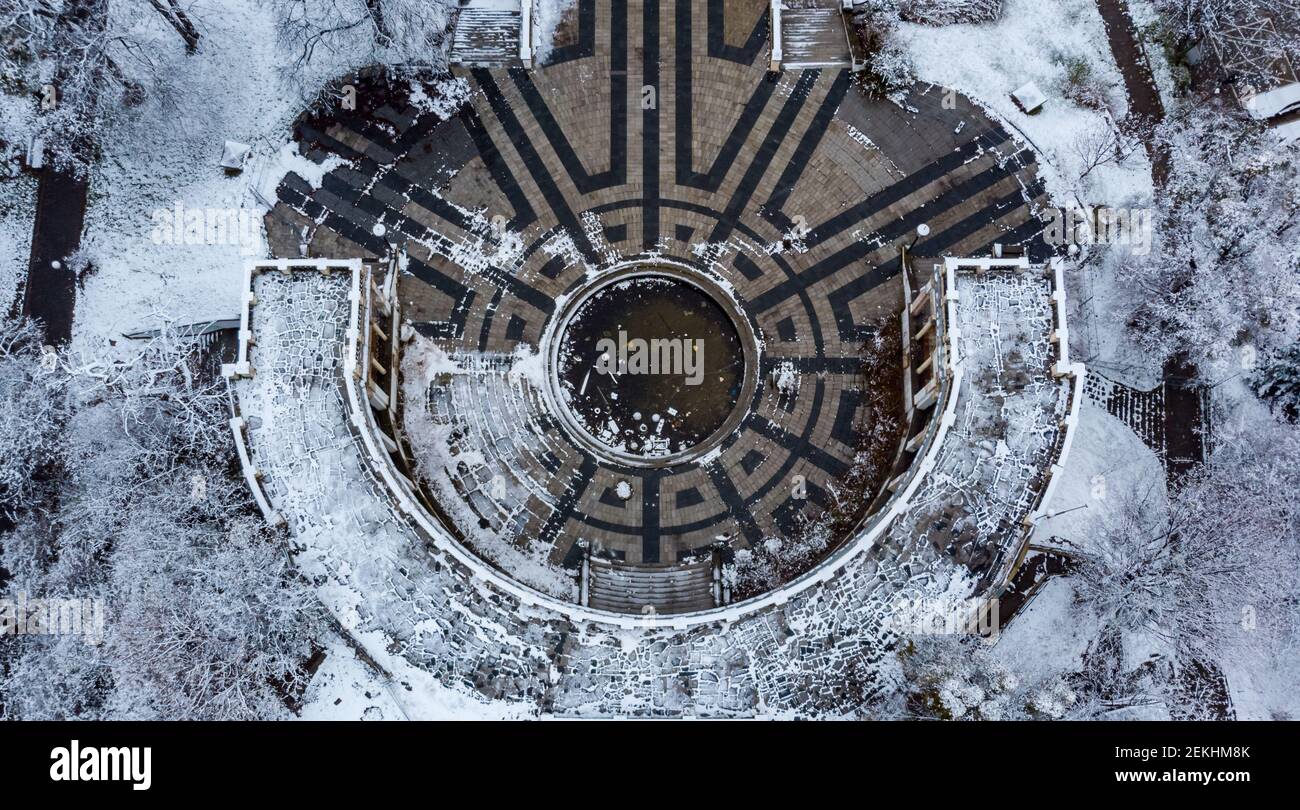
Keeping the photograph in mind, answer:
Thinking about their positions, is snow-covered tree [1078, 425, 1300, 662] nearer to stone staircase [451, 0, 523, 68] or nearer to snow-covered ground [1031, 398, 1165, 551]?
snow-covered ground [1031, 398, 1165, 551]

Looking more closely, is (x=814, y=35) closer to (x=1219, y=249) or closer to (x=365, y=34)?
(x=1219, y=249)

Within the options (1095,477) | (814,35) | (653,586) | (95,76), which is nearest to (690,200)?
(814,35)

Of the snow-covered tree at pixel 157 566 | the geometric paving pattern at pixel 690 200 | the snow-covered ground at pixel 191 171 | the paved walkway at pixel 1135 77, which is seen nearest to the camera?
the snow-covered tree at pixel 157 566

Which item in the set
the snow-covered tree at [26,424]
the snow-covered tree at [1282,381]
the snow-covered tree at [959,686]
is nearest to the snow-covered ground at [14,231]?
the snow-covered tree at [26,424]

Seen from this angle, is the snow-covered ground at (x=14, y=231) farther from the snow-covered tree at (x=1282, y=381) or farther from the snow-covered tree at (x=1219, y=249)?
the snow-covered tree at (x=1282, y=381)

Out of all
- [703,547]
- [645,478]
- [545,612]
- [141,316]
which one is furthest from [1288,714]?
[141,316]

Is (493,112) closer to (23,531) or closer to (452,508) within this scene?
(452,508)

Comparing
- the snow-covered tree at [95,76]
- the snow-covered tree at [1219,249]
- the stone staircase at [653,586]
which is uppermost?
the snow-covered tree at [95,76]
